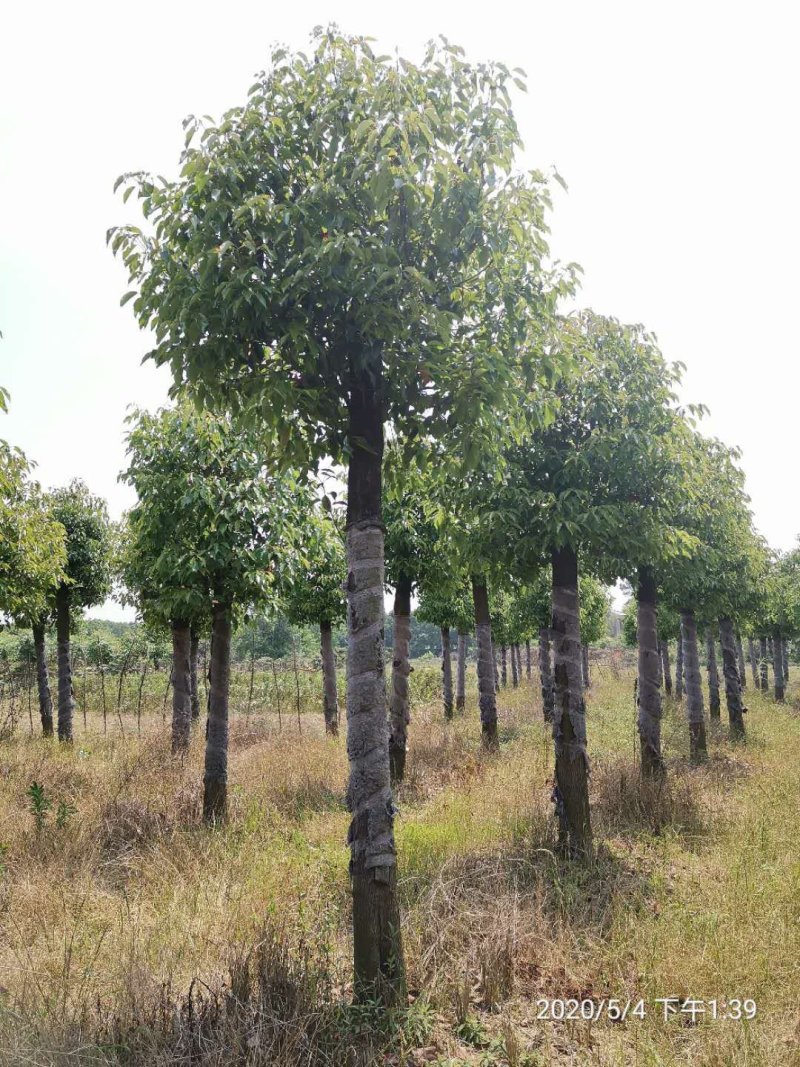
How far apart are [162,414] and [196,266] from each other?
19.7 ft

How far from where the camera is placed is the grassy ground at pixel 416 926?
3.80 meters

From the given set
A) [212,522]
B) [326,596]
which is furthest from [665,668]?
[212,522]

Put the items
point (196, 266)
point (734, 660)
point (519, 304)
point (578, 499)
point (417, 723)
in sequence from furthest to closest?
point (417, 723) → point (734, 660) → point (578, 499) → point (519, 304) → point (196, 266)

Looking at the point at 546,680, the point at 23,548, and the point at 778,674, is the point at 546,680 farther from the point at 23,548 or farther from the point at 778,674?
the point at 778,674

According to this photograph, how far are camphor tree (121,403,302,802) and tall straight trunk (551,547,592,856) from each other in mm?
4104

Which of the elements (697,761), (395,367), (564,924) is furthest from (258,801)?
(697,761)

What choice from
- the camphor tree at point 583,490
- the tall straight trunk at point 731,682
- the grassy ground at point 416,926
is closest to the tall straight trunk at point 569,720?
the camphor tree at point 583,490

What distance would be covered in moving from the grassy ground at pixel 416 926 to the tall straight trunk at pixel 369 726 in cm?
31

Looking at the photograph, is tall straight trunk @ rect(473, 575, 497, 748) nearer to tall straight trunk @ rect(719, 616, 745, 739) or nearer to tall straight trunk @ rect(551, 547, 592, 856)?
tall straight trunk @ rect(551, 547, 592, 856)

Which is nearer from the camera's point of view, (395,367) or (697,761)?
(395,367)

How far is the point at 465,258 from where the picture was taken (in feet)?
14.7

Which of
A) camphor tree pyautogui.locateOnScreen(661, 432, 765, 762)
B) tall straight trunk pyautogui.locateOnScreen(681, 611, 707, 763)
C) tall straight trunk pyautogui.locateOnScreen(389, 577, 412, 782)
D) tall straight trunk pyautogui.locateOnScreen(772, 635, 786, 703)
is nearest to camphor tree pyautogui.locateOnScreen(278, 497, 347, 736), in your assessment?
tall straight trunk pyautogui.locateOnScreen(389, 577, 412, 782)

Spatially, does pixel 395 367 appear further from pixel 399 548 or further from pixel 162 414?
pixel 399 548

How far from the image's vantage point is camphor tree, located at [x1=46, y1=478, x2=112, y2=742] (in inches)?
648
